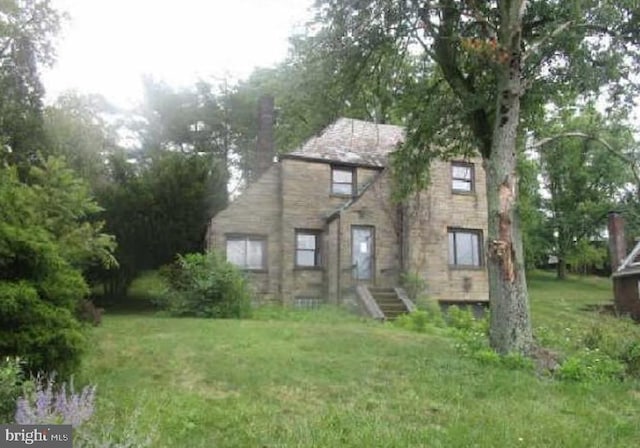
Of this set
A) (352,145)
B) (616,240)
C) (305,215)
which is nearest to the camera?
(305,215)

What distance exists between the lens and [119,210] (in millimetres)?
22344

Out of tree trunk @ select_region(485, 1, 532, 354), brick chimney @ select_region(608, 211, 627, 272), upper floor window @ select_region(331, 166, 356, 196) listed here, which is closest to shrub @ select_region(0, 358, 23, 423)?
tree trunk @ select_region(485, 1, 532, 354)

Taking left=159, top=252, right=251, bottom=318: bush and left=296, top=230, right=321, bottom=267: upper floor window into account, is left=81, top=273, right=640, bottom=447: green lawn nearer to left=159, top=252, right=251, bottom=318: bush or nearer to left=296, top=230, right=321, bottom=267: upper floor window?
left=159, top=252, right=251, bottom=318: bush

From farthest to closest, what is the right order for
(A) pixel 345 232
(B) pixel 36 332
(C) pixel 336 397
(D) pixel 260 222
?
(D) pixel 260 222 → (A) pixel 345 232 → (C) pixel 336 397 → (B) pixel 36 332

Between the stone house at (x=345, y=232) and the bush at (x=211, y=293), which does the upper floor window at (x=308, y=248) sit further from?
the bush at (x=211, y=293)

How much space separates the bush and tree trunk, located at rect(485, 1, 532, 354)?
8.65 m

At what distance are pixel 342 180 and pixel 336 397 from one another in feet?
53.0

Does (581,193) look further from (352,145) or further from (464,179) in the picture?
(352,145)

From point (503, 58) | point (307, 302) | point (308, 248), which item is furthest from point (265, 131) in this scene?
point (503, 58)

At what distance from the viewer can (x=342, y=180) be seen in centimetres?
2220

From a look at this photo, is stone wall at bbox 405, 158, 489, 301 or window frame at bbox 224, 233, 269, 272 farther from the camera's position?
stone wall at bbox 405, 158, 489, 301

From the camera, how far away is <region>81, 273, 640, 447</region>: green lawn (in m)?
5.04

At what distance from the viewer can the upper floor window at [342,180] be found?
2209cm

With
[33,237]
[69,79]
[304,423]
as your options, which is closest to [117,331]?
[33,237]
